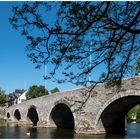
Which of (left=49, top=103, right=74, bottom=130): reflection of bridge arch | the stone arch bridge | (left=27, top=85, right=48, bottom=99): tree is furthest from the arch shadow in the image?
(left=27, top=85, right=48, bottom=99): tree

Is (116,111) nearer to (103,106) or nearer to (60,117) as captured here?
(103,106)

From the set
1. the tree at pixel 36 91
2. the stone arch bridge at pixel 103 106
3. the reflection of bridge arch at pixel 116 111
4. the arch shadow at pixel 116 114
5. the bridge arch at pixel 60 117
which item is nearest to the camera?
the stone arch bridge at pixel 103 106

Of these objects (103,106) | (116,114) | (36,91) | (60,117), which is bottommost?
(116,114)

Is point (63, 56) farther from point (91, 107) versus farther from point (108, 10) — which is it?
point (91, 107)

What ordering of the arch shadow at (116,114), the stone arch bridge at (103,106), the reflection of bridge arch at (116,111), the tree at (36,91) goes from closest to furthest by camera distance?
1. the stone arch bridge at (103,106)
2. the reflection of bridge arch at (116,111)
3. the arch shadow at (116,114)
4. the tree at (36,91)

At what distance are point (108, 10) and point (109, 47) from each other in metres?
0.95

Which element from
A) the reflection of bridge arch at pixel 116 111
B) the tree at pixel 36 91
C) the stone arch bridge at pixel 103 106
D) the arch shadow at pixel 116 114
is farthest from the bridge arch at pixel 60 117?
the tree at pixel 36 91

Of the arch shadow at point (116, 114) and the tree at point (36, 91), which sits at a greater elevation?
the tree at point (36, 91)

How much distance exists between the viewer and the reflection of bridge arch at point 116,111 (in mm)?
26177

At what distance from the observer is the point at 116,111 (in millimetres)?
29547

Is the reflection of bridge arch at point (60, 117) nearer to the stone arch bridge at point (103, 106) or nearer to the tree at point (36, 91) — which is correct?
the stone arch bridge at point (103, 106)

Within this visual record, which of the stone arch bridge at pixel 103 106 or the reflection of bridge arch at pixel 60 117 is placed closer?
the stone arch bridge at pixel 103 106

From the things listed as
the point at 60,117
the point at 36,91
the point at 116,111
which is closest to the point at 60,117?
the point at 60,117

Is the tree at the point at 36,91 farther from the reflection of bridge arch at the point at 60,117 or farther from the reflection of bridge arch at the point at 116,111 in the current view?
the reflection of bridge arch at the point at 116,111
